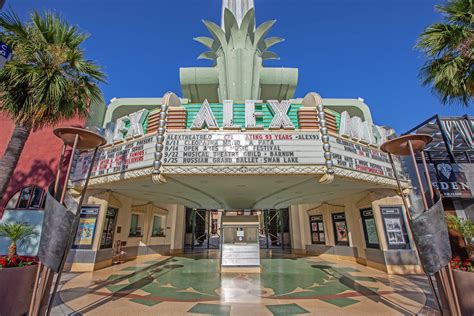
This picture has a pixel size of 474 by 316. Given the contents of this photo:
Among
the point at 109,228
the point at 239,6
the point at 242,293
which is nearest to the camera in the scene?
the point at 242,293

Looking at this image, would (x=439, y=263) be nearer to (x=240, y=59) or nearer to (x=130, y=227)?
(x=240, y=59)

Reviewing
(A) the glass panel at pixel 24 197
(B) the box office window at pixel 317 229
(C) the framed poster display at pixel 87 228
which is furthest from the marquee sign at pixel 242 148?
(B) the box office window at pixel 317 229

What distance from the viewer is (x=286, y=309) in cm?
699

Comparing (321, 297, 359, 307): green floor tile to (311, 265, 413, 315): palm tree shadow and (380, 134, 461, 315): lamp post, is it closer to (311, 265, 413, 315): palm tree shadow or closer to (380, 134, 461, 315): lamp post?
(311, 265, 413, 315): palm tree shadow

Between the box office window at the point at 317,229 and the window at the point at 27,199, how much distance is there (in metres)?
20.5

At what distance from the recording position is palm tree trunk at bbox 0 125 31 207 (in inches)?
279

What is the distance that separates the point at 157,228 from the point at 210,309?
15.0 m

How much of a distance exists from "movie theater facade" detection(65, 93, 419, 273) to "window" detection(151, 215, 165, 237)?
10.6 feet

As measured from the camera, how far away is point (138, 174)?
10.1m

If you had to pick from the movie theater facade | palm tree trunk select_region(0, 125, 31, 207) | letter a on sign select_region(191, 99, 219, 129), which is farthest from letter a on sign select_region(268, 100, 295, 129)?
palm tree trunk select_region(0, 125, 31, 207)

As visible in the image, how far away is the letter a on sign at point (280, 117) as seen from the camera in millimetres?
10125

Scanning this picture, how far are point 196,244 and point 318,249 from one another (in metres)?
16.1

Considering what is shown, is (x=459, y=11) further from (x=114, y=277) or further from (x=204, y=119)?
(x=114, y=277)

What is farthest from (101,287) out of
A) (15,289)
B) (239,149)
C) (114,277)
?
(239,149)
